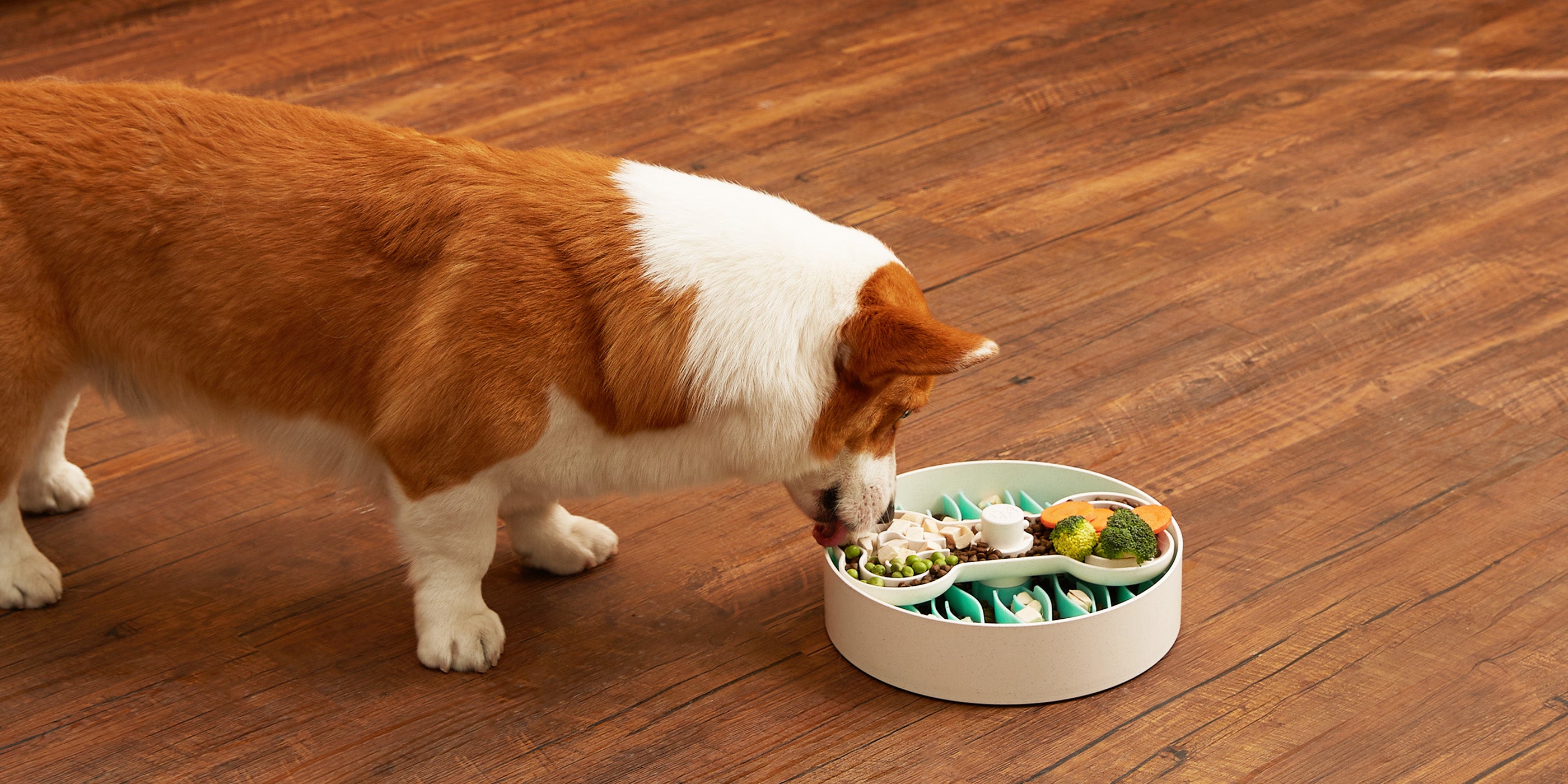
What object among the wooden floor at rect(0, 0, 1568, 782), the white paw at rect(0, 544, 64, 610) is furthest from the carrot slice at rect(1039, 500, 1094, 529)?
the white paw at rect(0, 544, 64, 610)

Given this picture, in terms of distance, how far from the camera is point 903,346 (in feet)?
5.41

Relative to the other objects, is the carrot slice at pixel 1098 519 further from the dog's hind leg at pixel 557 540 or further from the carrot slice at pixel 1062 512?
the dog's hind leg at pixel 557 540

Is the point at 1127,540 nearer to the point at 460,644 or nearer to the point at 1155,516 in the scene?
the point at 1155,516

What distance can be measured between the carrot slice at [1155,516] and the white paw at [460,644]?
2.83 feet

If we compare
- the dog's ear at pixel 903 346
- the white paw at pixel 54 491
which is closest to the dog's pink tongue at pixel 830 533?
the dog's ear at pixel 903 346

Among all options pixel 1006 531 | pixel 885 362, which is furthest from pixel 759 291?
pixel 1006 531

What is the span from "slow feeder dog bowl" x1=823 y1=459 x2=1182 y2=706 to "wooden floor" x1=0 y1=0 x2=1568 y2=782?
1.5 inches

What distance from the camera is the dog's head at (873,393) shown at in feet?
5.37

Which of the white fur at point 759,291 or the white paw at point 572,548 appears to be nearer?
the white fur at point 759,291

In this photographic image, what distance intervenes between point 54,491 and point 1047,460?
156cm

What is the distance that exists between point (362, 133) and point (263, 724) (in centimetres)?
75

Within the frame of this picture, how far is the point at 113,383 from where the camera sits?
6.46 feet

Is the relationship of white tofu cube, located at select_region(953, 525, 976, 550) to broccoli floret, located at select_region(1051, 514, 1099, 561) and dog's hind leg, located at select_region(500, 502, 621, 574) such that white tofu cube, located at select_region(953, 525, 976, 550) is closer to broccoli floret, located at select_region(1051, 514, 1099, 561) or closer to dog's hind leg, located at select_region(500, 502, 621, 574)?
broccoli floret, located at select_region(1051, 514, 1099, 561)

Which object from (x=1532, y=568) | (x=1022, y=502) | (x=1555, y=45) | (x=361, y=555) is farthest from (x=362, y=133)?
(x=1555, y=45)
